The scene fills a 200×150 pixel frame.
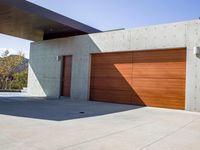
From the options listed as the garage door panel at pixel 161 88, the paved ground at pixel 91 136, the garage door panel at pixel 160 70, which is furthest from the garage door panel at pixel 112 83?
the paved ground at pixel 91 136

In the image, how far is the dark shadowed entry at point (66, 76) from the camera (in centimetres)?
1301

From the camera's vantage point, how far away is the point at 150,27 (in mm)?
9969

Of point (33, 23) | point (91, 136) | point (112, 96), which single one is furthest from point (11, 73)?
point (91, 136)

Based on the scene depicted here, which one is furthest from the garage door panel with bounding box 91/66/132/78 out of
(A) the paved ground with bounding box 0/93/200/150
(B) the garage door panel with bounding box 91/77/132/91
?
(A) the paved ground with bounding box 0/93/200/150

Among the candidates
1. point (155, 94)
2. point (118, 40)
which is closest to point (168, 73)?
point (155, 94)

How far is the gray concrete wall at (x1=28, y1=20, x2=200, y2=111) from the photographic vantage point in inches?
346

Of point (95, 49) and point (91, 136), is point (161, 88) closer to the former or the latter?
point (95, 49)

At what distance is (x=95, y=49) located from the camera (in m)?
11.8

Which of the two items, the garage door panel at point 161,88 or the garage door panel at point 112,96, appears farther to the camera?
the garage door panel at point 112,96

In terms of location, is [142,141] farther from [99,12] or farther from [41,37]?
[41,37]

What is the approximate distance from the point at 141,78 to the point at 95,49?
2.95m

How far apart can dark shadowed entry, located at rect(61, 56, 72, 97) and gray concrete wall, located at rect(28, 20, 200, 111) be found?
323 mm

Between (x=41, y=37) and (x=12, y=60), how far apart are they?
11104 millimetres

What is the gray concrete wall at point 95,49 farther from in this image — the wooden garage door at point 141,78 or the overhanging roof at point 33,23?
the overhanging roof at point 33,23
